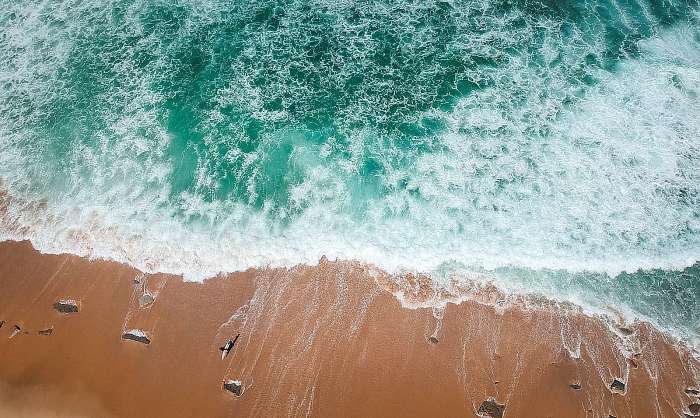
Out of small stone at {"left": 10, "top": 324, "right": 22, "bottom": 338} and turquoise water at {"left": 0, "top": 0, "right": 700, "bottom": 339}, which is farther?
turquoise water at {"left": 0, "top": 0, "right": 700, "bottom": 339}

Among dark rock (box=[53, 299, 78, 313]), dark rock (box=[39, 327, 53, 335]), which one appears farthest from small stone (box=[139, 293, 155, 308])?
dark rock (box=[39, 327, 53, 335])

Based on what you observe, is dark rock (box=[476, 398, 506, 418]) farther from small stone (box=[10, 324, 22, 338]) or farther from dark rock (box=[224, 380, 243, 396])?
small stone (box=[10, 324, 22, 338])

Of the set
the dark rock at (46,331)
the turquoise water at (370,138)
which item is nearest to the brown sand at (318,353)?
the dark rock at (46,331)

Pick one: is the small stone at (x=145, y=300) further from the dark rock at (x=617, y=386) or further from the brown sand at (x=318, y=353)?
the dark rock at (x=617, y=386)

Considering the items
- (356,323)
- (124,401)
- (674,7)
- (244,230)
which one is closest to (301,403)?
(356,323)

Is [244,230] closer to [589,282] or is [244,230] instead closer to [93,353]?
[93,353]

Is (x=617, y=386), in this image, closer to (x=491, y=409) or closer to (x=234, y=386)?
(x=491, y=409)

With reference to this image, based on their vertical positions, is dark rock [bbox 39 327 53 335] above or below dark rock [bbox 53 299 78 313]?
below
